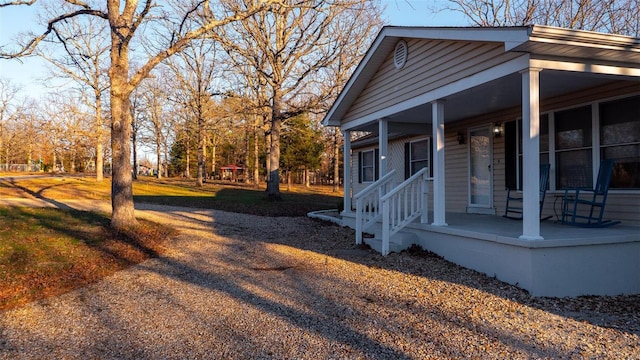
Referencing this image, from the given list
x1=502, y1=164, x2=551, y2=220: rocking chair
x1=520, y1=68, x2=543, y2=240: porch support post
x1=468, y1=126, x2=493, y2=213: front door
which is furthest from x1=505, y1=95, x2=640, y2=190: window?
x1=520, y1=68, x2=543, y2=240: porch support post

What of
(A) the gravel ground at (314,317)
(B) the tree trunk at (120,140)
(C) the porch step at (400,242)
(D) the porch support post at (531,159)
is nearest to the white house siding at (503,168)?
(A) the gravel ground at (314,317)

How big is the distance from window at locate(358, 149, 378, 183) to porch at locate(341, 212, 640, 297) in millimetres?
8071

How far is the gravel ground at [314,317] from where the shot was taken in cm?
333

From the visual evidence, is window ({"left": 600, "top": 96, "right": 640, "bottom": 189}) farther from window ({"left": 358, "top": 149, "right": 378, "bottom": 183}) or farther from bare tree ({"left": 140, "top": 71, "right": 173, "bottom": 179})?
bare tree ({"left": 140, "top": 71, "right": 173, "bottom": 179})

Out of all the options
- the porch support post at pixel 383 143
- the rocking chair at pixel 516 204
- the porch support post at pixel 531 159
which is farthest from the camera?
the porch support post at pixel 383 143

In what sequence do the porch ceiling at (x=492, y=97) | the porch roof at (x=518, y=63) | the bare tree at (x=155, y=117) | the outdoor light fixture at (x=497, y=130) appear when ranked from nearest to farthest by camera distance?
the porch roof at (x=518, y=63) → the porch ceiling at (x=492, y=97) → the outdoor light fixture at (x=497, y=130) → the bare tree at (x=155, y=117)

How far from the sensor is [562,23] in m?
17.3

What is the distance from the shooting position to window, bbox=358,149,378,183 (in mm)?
13750

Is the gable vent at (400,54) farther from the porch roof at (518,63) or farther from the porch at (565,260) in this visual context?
the porch at (565,260)

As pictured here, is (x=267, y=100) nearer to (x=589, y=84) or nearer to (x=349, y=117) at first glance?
(x=349, y=117)

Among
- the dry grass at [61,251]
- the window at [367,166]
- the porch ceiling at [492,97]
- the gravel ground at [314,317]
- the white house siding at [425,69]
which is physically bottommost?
the gravel ground at [314,317]

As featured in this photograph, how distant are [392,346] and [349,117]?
766 centimetres

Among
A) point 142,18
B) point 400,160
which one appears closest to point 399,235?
point 400,160

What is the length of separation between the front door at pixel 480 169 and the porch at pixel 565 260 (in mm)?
3045
